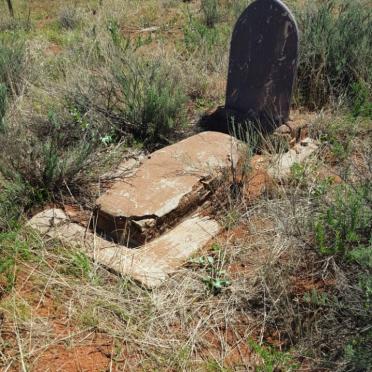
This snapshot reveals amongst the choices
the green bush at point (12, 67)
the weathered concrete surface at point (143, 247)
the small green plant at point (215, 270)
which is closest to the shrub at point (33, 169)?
the weathered concrete surface at point (143, 247)

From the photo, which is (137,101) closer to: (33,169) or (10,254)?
(33,169)

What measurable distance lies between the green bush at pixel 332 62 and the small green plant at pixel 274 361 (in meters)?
2.62

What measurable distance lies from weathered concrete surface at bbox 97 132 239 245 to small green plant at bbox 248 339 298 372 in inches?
39.1

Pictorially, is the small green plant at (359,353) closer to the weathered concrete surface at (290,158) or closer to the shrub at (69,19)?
the weathered concrete surface at (290,158)

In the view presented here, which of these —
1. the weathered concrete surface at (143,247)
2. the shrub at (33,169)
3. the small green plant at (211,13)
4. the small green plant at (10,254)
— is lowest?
the weathered concrete surface at (143,247)

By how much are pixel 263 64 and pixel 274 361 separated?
2471mm

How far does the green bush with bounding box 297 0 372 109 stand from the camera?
4348 mm

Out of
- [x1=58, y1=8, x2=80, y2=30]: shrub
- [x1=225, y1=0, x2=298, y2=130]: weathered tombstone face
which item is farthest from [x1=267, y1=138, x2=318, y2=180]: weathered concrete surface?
[x1=58, y1=8, x2=80, y2=30]: shrub

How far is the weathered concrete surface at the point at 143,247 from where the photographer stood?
265cm

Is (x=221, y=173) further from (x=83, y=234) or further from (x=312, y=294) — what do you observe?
(x=312, y=294)

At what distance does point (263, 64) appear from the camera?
3891 millimetres

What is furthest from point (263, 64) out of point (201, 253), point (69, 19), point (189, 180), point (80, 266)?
point (69, 19)

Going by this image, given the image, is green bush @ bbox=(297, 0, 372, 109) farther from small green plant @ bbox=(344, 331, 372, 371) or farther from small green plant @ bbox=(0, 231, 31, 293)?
small green plant @ bbox=(0, 231, 31, 293)

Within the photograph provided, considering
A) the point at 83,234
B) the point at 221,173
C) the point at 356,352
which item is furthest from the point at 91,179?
the point at 356,352
